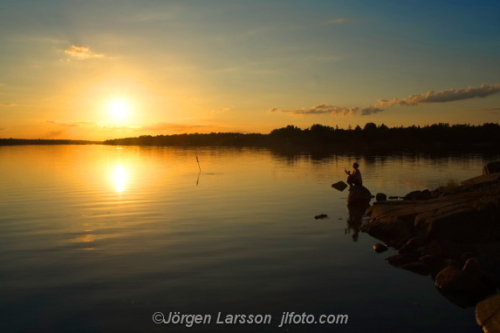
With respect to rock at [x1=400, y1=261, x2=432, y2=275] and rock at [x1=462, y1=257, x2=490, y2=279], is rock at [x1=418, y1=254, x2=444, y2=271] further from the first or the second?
rock at [x1=462, y1=257, x2=490, y2=279]

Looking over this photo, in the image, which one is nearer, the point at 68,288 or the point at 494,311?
the point at 494,311

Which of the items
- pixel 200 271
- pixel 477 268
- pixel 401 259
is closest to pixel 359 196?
pixel 401 259

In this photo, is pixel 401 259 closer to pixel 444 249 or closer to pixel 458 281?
pixel 444 249

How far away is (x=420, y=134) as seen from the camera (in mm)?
179875

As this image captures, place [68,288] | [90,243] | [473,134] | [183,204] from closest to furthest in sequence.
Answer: [68,288] < [90,243] < [183,204] < [473,134]

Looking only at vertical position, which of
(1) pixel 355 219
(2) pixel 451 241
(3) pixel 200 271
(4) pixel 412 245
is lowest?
(1) pixel 355 219

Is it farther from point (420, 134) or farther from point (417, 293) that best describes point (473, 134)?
point (417, 293)

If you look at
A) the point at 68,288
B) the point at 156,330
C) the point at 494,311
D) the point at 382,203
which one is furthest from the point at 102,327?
the point at 382,203

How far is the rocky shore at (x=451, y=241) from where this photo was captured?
512 inches

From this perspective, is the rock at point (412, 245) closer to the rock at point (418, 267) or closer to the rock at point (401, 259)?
the rock at point (401, 259)

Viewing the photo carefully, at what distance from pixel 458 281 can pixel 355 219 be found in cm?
1168

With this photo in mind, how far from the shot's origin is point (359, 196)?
28.7 meters

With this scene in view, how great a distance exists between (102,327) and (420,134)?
187836mm

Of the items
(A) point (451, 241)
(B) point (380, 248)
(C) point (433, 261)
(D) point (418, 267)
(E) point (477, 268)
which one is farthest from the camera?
(B) point (380, 248)
